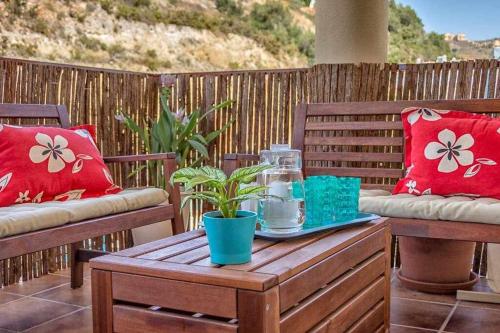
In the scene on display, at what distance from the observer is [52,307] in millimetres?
2621

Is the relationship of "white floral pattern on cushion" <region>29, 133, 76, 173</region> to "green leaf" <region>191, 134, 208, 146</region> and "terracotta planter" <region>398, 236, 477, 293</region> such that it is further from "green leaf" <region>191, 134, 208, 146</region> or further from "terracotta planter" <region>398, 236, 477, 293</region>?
"terracotta planter" <region>398, 236, 477, 293</region>

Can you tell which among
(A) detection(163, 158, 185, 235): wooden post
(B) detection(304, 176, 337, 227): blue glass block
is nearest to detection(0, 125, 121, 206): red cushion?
(A) detection(163, 158, 185, 235): wooden post

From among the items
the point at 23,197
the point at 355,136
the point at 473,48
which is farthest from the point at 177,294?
the point at 473,48

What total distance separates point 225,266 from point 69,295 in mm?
1667

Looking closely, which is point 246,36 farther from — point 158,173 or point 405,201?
point 405,201

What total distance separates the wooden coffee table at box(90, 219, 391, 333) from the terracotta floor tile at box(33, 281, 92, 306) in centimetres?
118

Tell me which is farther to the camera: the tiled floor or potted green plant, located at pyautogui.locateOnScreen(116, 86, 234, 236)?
potted green plant, located at pyautogui.locateOnScreen(116, 86, 234, 236)

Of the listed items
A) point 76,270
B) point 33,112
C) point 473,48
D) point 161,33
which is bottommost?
point 76,270

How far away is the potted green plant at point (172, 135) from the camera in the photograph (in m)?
3.76

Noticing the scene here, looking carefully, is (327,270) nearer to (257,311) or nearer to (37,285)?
(257,311)

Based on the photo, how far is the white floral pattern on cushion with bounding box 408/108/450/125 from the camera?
275 centimetres

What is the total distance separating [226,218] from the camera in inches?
56.2

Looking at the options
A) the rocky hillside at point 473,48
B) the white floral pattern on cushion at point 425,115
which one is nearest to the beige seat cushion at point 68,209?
the white floral pattern on cushion at point 425,115

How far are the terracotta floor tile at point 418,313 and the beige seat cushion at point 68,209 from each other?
3.91ft
